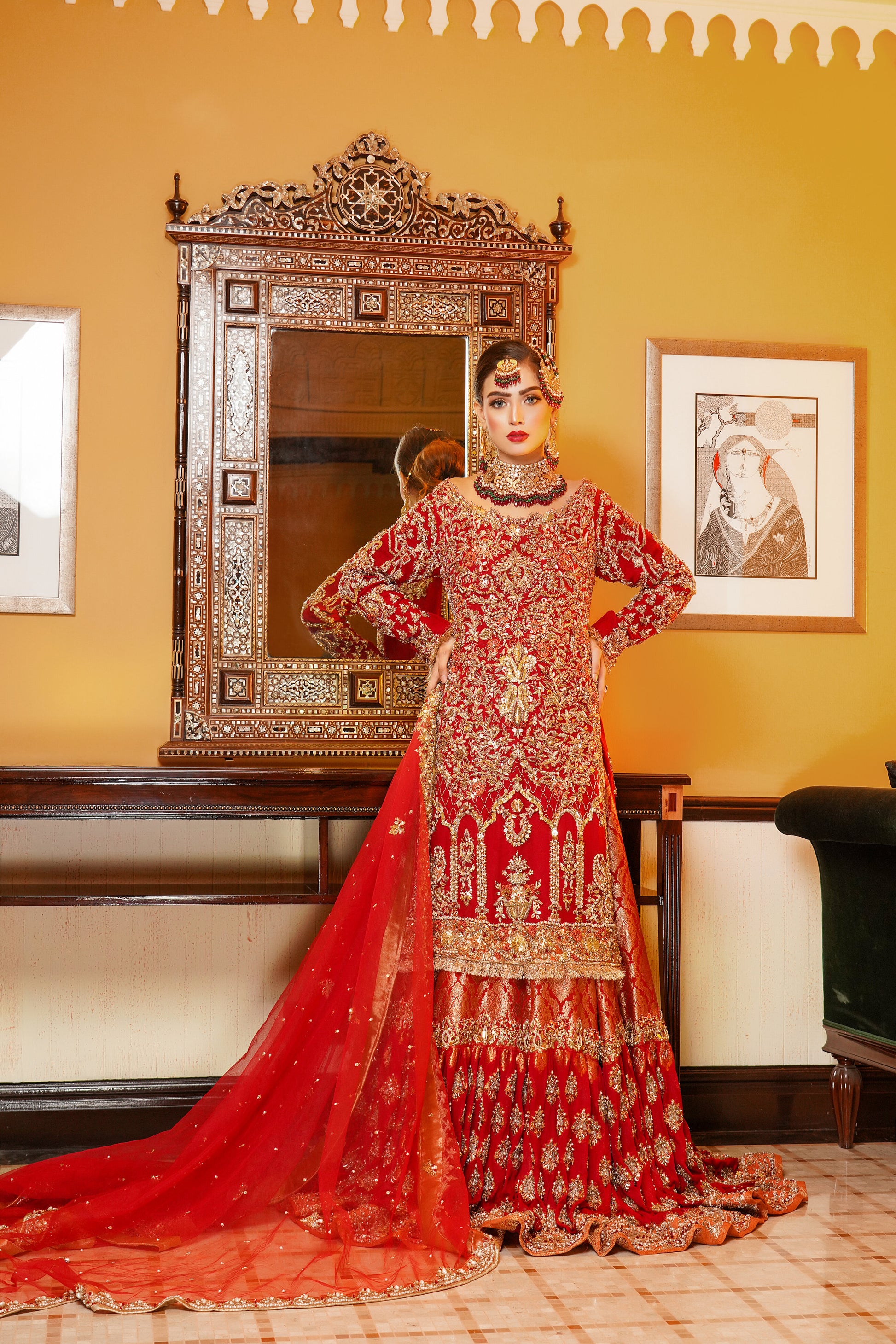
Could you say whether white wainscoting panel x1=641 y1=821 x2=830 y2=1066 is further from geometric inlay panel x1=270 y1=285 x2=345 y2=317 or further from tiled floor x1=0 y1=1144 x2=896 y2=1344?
geometric inlay panel x1=270 y1=285 x2=345 y2=317

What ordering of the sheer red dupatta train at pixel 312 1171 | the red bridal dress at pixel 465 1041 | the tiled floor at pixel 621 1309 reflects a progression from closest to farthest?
the tiled floor at pixel 621 1309
the sheer red dupatta train at pixel 312 1171
the red bridal dress at pixel 465 1041

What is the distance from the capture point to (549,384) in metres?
2.62

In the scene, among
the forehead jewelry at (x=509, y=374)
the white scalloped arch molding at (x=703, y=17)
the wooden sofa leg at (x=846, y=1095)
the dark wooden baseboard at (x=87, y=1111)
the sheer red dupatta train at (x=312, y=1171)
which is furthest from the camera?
the white scalloped arch molding at (x=703, y=17)

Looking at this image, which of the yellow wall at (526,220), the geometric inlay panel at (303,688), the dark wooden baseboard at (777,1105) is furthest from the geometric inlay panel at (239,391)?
the dark wooden baseboard at (777,1105)

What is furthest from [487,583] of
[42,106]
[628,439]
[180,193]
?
[42,106]

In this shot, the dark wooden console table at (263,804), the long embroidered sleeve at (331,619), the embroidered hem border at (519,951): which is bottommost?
the embroidered hem border at (519,951)

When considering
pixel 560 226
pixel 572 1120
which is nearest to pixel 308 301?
pixel 560 226

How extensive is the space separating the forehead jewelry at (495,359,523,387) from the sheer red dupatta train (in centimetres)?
78

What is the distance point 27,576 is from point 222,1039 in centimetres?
129

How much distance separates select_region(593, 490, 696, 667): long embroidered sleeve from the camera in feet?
8.96

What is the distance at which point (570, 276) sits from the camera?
325 cm

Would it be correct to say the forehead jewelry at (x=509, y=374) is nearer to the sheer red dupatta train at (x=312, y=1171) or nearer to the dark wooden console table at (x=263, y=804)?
the sheer red dupatta train at (x=312, y=1171)

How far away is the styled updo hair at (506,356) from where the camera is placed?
2613 millimetres

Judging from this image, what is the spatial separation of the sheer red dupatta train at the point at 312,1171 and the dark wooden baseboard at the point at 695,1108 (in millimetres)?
437
